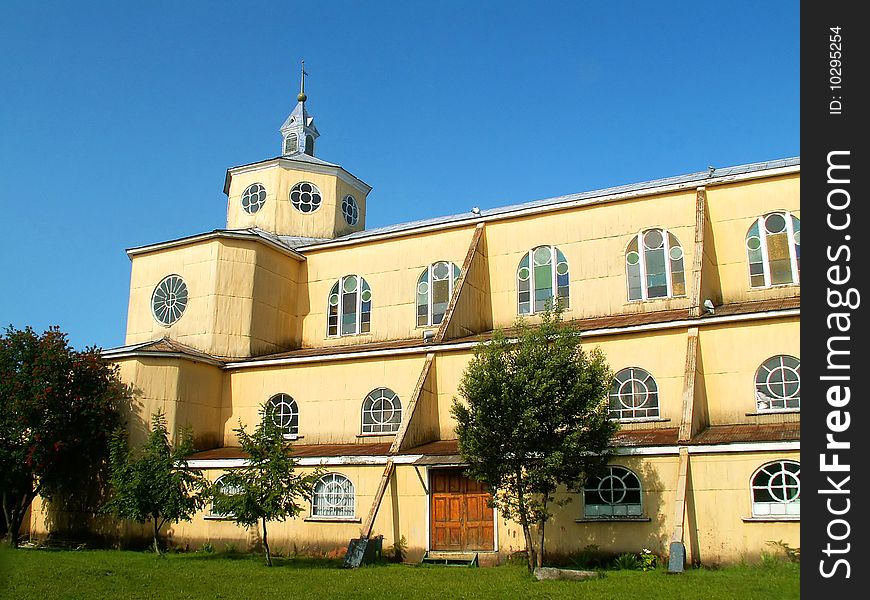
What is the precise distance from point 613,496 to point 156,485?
12.8m

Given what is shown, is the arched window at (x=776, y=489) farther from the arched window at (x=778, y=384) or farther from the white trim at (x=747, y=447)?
the arched window at (x=778, y=384)

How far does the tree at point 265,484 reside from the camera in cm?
2061

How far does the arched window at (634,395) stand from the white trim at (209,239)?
15051 mm

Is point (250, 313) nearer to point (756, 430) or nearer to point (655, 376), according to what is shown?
point (655, 376)

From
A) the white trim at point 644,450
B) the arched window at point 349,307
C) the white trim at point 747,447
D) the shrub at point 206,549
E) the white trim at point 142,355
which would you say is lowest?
the shrub at point 206,549

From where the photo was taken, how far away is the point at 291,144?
133ft

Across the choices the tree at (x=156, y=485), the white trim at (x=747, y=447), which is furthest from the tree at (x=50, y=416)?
the white trim at (x=747, y=447)

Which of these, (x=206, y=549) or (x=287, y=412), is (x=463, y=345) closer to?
(x=287, y=412)

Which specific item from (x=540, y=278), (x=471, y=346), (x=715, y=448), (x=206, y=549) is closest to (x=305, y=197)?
(x=540, y=278)

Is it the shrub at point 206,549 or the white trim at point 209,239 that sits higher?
the white trim at point 209,239

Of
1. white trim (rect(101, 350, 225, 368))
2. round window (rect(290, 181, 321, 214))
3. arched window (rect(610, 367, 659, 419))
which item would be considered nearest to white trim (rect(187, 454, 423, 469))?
white trim (rect(101, 350, 225, 368))

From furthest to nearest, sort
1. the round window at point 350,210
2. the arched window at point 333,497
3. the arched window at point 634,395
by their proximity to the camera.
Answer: the round window at point 350,210
the arched window at point 333,497
the arched window at point 634,395

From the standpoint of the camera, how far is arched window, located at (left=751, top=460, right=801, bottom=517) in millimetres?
19266
